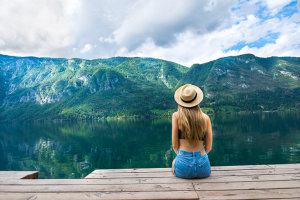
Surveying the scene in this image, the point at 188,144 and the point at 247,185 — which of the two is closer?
the point at 247,185

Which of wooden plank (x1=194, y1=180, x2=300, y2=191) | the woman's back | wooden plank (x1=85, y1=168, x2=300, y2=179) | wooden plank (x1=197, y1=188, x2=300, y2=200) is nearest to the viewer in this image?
wooden plank (x1=197, y1=188, x2=300, y2=200)

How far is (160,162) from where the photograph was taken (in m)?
34.2

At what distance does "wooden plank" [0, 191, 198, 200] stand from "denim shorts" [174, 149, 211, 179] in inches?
31.1

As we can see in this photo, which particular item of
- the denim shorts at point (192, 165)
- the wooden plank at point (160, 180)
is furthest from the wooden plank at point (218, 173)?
the denim shorts at point (192, 165)

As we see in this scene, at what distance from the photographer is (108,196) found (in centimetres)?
389

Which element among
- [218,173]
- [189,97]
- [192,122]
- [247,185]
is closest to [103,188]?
[192,122]

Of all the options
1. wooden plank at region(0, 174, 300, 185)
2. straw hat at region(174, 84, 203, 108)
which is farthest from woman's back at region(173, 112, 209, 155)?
wooden plank at region(0, 174, 300, 185)

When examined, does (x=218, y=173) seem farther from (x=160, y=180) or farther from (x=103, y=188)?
(x=103, y=188)

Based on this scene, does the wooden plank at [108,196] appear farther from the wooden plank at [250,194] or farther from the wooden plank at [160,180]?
the wooden plank at [160,180]

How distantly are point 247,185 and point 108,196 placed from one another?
287 cm

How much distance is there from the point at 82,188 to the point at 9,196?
142 cm

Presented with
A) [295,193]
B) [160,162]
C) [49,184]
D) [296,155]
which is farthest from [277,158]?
[49,184]

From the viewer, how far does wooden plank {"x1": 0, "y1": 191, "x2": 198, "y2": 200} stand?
374 cm

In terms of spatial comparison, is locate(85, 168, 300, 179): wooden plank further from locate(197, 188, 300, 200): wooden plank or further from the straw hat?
the straw hat
